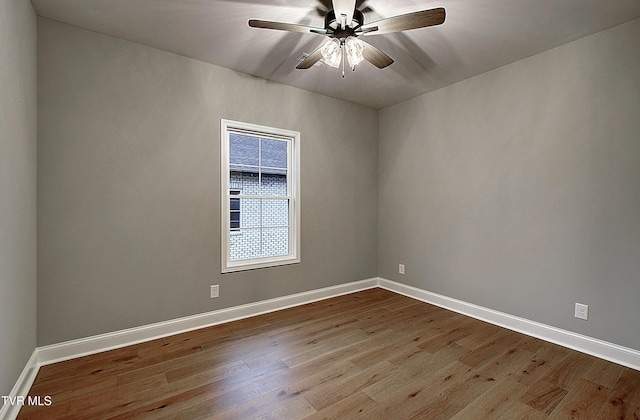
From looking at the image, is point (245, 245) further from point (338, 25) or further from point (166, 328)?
point (338, 25)

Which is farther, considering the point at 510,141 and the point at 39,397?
the point at 510,141

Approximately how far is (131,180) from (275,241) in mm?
1647

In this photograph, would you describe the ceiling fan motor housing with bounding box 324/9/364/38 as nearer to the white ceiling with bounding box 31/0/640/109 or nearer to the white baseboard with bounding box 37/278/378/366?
the white ceiling with bounding box 31/0/640/109

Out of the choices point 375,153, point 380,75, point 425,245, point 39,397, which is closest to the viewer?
point 39,397

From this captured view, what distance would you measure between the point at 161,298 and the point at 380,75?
10.6 ft

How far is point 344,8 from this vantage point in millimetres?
1859

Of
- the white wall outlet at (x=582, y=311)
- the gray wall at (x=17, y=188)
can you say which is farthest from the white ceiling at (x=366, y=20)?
the white wall outlet at (x=582, y=311)

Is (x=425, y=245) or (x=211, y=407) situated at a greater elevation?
(x=425, y=245)

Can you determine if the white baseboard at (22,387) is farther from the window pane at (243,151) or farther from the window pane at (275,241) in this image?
the window pane at (243,151)

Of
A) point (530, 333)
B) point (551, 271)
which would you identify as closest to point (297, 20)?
point (551, 271)

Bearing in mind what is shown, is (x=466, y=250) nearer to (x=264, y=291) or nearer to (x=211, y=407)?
(x=264, y=291)

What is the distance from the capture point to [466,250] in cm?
340

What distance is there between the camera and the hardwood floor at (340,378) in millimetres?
1807

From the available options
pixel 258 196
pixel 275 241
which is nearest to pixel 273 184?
pixel 258 196
